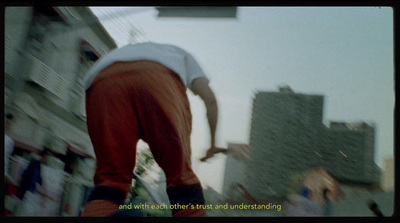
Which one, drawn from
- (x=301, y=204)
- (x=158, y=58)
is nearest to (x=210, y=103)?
(x=158, y=58)

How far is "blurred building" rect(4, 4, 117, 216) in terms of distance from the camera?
3012mm

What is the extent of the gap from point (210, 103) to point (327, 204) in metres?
0.82

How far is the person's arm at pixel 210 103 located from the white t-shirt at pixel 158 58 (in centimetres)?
4

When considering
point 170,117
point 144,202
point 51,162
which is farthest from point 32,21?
point 144,202

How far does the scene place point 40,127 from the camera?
10.0 ft

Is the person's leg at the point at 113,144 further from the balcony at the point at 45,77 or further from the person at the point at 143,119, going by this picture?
the balcony at the point at 45,77

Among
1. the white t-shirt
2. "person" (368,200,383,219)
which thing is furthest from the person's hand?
"person" (368,200,383,219)

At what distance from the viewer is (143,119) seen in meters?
2.91

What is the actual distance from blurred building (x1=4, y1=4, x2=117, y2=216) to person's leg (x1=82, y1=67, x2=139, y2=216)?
7cm

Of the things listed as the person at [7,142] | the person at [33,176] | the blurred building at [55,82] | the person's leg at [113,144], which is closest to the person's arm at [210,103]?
the person's leg at [113,144]

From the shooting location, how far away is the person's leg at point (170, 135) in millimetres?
2859

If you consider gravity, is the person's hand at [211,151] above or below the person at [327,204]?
above

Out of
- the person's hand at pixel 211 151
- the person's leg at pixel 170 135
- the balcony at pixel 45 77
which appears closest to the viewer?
the person's leg at pixel 170 135

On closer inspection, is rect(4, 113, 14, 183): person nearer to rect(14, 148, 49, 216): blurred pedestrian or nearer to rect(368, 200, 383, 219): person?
rect(14, 148, 49, 216): blurred pedestrian
